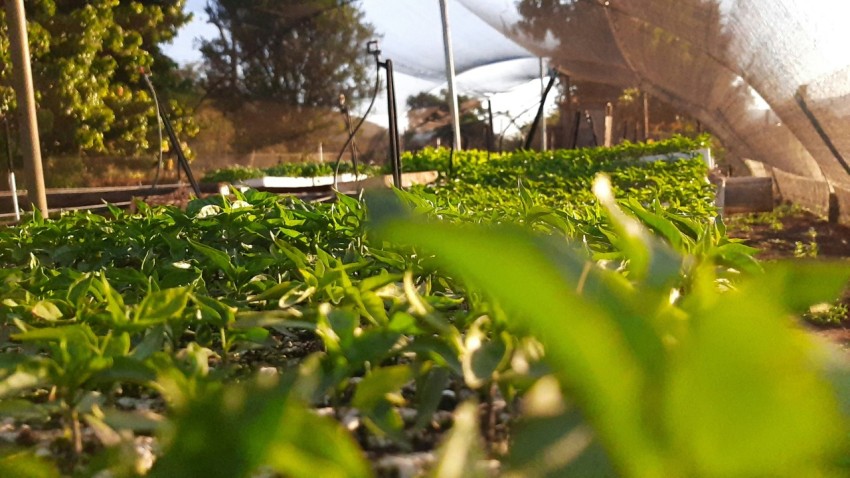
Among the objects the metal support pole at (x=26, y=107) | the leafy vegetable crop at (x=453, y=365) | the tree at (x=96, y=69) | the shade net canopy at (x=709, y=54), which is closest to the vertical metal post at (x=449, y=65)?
the shade net canopy at (x=709, y=54)

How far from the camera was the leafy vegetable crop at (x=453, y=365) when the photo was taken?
0.71 feet

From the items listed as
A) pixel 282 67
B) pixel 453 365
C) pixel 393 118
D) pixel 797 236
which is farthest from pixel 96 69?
pixel 453 365

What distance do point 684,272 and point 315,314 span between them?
0.34 m

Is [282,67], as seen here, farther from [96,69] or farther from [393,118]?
[393,118]

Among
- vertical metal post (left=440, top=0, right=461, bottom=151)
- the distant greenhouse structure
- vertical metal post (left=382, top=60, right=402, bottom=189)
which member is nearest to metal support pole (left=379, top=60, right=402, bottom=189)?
vertical metal post (left=382, top=60, right=402, bottom=189)

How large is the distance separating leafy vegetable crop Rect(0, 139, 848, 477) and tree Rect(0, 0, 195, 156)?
12.8 m

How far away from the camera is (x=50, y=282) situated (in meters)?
0.92

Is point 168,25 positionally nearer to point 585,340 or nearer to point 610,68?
point 610,68

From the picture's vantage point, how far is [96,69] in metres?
13.9

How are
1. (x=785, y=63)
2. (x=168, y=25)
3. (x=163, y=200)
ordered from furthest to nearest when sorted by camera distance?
(x=168, y=25)
(x=785, y=63)
(x=163, y=200)

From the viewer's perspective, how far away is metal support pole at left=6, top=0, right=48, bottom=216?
3268 mm

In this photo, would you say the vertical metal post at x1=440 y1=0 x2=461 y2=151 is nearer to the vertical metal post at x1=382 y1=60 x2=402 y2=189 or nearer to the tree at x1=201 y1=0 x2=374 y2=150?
the vertical metal post at x1=382 y1=60 x2=402 y2=189

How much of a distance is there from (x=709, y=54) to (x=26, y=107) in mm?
7706

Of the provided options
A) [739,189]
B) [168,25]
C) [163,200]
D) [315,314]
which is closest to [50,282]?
[315,314]
